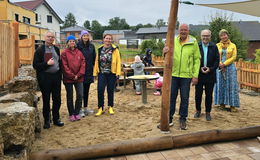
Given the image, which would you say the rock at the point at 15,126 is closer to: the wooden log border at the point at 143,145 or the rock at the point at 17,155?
the rock at the point at 17,155

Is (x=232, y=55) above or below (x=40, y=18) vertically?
below

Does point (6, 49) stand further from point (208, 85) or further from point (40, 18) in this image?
point (40, 18)

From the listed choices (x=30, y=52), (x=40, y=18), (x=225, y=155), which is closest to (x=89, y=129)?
(x=225, y=155)

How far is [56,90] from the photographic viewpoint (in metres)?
4.43

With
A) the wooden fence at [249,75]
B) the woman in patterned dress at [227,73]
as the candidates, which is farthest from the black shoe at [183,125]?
the wooden fence at [249,75]

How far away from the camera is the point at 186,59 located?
4238mm

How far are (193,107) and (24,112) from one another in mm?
4373

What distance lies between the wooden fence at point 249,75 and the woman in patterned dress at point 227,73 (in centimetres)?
352

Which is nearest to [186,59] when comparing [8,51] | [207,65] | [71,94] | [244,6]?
[207,65]

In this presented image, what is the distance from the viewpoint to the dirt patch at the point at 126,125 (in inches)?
154

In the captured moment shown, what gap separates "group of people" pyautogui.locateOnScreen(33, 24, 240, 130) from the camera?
4262 millimetres

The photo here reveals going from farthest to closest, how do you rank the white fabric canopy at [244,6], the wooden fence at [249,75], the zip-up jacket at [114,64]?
the wooden fence at [249,75] → the zip-up jacket at [114,64] → the white fabric canopy at [244,6]

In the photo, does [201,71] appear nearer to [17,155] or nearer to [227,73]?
[227,73]

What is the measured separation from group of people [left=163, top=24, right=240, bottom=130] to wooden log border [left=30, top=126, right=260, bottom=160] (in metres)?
0.70
